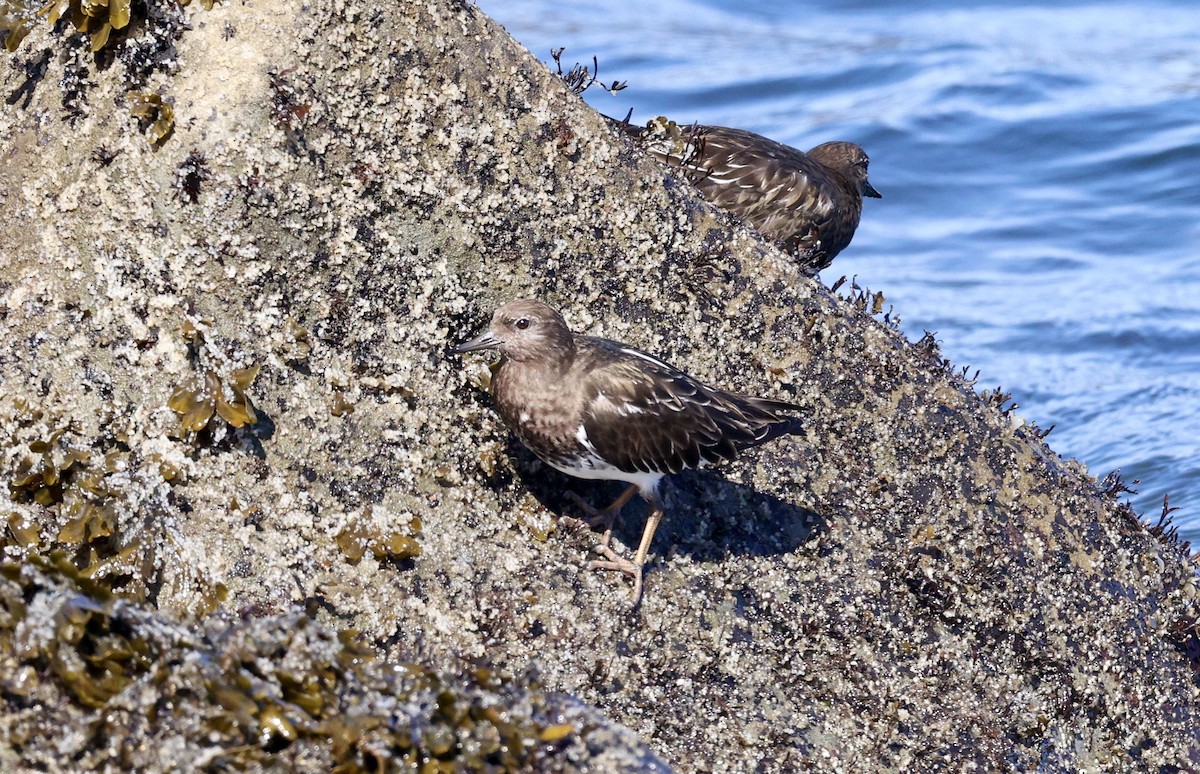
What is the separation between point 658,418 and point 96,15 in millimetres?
2611

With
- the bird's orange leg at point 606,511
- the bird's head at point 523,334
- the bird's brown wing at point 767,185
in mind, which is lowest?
the bird's orange leg at point 606,511

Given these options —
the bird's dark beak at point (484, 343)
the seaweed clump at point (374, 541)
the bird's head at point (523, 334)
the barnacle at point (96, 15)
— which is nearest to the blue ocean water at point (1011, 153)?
the bird's head at point (523, 334)

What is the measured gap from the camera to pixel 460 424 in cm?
491

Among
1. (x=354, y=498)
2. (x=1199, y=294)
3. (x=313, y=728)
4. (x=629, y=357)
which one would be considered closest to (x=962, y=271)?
(x=1199, y=294)

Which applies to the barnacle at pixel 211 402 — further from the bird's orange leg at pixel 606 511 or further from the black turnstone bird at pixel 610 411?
the bird's orange leg at pixel 606 511

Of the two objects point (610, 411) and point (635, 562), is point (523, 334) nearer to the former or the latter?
point (610, 411)

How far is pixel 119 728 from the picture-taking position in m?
3.14

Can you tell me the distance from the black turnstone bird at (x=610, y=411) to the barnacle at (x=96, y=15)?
1.75m

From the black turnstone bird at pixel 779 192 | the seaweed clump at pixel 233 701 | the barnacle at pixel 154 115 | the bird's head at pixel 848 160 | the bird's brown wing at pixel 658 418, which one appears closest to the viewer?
the seaweed clump at pixel 233 701

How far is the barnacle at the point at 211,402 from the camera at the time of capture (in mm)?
4398

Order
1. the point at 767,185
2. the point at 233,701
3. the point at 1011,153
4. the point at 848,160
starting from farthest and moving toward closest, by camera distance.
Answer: the point at 1011,153
the point at 848,160
the point at 767,185
the point at 233,701

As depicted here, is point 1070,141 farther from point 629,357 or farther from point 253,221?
point 253,221

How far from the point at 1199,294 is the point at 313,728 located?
37.0 feet

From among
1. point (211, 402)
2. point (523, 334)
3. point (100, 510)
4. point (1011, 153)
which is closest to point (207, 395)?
point (211, 402)
